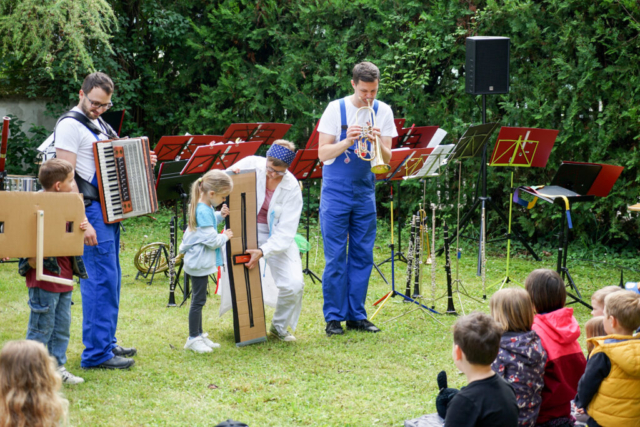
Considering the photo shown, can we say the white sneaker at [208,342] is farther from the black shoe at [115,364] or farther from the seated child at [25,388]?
the seated child at [25,388]

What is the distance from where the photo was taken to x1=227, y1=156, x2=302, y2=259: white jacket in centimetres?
504

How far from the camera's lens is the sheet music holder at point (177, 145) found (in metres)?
7.29

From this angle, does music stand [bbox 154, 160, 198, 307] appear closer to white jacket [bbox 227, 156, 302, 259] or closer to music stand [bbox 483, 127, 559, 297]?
white jacket [bbox 227, 156, 302, 259]

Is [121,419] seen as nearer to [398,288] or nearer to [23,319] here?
[23,319]

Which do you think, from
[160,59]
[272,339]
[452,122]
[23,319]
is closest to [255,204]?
[272,339]

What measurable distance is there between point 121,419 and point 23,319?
258cm

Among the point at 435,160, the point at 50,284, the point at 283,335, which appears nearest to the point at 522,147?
the point at 435,160

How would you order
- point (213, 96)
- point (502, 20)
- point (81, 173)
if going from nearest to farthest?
point (81, 173) < point (502, 20) < point (213, 96)

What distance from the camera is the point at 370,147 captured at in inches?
203

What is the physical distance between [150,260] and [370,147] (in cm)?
359

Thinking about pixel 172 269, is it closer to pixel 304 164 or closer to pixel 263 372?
pixel 304 164

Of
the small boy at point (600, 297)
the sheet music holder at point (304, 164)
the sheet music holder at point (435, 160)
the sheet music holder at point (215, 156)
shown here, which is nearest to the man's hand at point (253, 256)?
the sheet music holder at point (215, 156)

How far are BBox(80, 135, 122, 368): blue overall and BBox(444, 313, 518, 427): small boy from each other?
2663 mm

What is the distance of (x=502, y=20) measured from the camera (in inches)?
354
